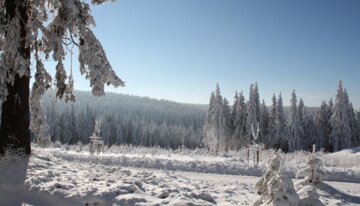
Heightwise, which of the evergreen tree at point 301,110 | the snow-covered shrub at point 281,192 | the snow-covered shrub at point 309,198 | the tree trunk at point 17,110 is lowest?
the snow-covered shrub at point 309,198

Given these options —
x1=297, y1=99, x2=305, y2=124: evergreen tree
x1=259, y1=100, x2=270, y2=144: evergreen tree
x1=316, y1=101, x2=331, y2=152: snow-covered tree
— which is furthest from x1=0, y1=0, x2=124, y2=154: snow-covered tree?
x1=316, y1=101, x2=331, y2=152: snow-covered tree

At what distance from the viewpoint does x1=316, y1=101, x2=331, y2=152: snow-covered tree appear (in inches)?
2527

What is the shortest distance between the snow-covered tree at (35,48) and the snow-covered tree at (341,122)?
54.9 meters

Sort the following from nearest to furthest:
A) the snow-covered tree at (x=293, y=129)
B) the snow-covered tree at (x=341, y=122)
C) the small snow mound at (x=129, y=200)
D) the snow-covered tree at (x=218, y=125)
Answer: the small snow mound at (x=129, y=200) → the snow-covered tree at (x=218, y=125) → the snow-covered tree at (x=341, y=122) → the snow-covered tree at (x=293, y=129)

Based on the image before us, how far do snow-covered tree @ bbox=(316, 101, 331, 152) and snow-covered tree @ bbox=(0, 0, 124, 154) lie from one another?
59446 mm

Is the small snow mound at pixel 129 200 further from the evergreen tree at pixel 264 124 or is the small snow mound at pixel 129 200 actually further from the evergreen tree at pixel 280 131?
the evergreen tree at pixel 280 131

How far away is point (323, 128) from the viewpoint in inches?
2552

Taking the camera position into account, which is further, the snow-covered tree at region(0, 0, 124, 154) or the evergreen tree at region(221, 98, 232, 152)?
the evergreen tree at region(221, 98, 232, 152)

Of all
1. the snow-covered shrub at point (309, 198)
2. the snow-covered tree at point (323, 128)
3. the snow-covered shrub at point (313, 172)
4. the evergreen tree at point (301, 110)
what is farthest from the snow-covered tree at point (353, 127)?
the snow-covered shrub at point (309, 198)

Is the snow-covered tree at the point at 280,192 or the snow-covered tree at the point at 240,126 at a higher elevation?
the snow-covered tree at the point at 240,126

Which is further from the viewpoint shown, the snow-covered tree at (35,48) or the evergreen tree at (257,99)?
the evergreen tree at (257,99)

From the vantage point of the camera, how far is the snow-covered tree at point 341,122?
194ft

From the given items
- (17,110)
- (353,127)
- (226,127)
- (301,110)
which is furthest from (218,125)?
(17,110)

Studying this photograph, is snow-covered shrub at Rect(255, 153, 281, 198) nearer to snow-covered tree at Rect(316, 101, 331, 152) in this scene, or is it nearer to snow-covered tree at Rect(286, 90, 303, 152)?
snow-covered tree at Rect(286, 90, 303, 152)
